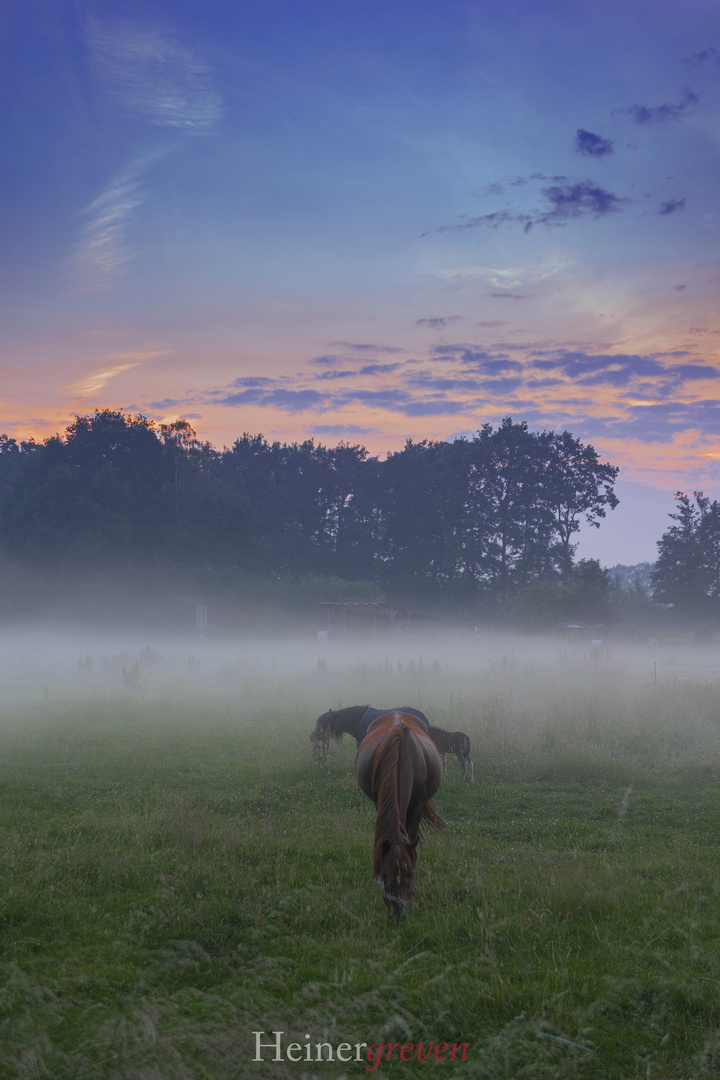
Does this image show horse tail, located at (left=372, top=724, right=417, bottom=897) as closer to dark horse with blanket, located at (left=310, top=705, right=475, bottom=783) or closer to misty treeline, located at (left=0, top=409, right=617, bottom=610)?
dark horse with blanket, located at (left=310, top=705, right=475, bottom=783)

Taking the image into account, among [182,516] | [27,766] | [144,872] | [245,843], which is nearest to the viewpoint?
[144,872]

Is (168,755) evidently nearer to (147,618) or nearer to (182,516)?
(147,618)

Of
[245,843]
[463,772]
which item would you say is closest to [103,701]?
[463,772]

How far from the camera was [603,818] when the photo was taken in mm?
9188

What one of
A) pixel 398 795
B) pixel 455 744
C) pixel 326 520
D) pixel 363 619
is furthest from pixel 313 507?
pixel 398 795

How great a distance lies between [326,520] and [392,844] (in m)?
78.8

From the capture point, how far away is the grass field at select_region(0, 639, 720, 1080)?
12.9ft

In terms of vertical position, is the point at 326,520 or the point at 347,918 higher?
the point at 326,520

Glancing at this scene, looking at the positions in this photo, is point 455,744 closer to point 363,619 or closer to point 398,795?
point 398,795

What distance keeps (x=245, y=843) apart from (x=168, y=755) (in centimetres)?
645

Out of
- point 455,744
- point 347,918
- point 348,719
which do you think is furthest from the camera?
point 455,744

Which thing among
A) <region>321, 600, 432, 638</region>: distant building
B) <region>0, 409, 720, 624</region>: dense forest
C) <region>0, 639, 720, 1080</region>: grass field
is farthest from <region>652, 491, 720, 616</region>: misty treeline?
<region>0, 639, 720, 1080</region>: grass field

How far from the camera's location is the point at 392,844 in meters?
5.62

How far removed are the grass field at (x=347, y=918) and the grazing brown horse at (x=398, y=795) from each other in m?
0.27
